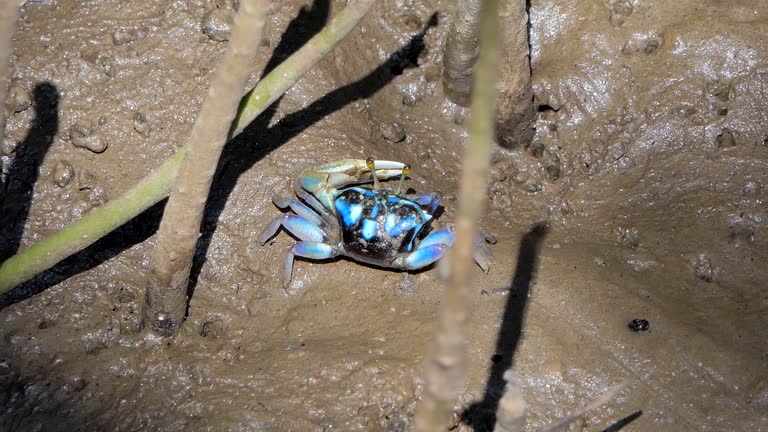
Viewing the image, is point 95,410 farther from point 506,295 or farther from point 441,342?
point 441,342

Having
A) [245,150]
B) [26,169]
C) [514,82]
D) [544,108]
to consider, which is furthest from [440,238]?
[26,169]

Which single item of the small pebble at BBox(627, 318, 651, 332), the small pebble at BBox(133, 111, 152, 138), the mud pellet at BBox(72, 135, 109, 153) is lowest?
the small pebble at BBox(627, 318, 651, 332)

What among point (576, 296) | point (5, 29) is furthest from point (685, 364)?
point (5, 29)

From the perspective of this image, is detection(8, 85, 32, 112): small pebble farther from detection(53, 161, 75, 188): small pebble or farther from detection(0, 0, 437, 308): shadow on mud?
detection(53, 161, 75, 188): small pebble

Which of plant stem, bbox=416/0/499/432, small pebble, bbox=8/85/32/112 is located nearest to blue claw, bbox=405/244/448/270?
small pebble, bbox=8/85/32/112

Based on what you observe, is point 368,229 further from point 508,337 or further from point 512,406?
point 512,406

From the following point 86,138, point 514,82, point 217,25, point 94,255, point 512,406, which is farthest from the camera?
point 514,82
